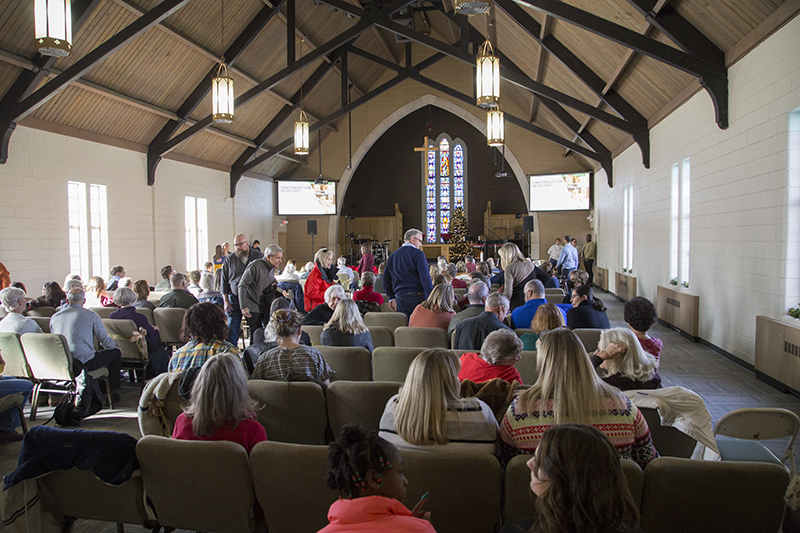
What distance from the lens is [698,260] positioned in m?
7.14

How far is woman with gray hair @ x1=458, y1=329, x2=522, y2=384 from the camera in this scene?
2697 mm

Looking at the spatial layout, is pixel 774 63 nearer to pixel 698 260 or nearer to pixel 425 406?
pixel 698 260

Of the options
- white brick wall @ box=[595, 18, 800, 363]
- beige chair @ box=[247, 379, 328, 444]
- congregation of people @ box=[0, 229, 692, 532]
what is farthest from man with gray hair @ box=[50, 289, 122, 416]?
white brick wall @ box=[595, 18, 800, 363]

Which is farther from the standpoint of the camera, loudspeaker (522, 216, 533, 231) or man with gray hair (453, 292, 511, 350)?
loudspeaker (522, 216, 533, 231)

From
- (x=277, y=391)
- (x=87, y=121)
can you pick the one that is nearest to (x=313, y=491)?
(x=277, y=391)

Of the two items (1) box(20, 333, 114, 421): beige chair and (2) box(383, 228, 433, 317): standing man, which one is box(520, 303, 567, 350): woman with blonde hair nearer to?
(2) box(383, 228, 433, 317): standing man

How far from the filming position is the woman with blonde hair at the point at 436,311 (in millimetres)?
4664

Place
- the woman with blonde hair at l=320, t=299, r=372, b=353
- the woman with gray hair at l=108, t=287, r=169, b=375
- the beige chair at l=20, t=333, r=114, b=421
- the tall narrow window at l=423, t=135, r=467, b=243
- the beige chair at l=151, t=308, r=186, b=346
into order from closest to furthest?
1. the woman with blonde hair at l=320, t=299, r=372, b=353
2. the beige chair at l=20, t=333, r=114, b=421
3. the woman with gray hair at l=108, t=287, r=169, b=375
4. the beige chair at l=151, t=308, r=186, b=346
5. the tall narrow window at l=423, t=135, r=467, b=243

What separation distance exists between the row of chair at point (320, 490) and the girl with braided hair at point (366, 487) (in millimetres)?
425

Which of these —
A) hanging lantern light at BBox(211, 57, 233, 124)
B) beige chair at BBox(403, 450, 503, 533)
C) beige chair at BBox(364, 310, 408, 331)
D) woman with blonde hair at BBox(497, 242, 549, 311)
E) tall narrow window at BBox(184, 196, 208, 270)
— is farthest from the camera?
tall narrow window at BBox(184, 196, 208, 270)

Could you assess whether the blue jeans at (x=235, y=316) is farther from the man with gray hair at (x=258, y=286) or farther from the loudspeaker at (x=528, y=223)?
the loudspeaker at (x=528, y=223)

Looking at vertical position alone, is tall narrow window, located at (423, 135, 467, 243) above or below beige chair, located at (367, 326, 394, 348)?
above

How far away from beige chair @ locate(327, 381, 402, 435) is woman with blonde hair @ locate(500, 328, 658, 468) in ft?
2.64

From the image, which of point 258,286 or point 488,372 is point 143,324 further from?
point 488,372
